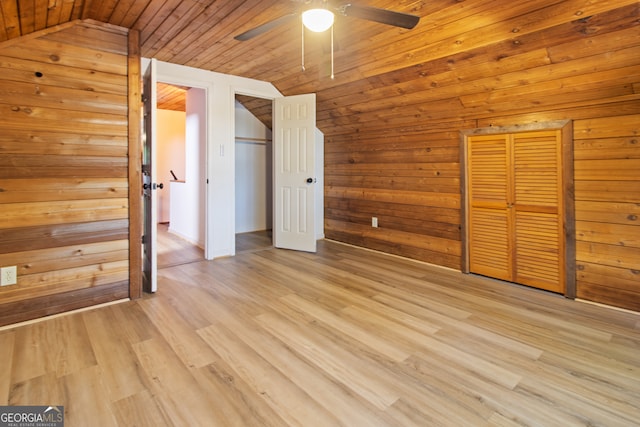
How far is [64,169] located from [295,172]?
2.58 meters

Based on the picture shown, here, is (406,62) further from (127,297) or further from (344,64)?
(127,297)

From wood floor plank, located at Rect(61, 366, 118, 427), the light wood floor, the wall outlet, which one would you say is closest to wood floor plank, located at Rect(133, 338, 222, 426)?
the light wood floor

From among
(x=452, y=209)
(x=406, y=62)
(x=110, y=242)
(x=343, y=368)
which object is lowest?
(x=343, y=368)

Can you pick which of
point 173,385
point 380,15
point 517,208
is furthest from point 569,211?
point 173,385

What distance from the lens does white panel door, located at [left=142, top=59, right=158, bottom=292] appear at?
2918 mm

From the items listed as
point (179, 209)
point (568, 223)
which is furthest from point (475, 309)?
point (179, 209)

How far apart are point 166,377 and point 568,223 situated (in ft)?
10.6

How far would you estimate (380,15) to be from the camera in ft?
5.98

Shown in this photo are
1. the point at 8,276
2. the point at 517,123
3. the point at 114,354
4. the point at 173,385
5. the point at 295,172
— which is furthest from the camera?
the point at 295,172

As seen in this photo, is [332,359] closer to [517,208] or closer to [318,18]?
[318,18]

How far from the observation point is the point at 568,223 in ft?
9.52

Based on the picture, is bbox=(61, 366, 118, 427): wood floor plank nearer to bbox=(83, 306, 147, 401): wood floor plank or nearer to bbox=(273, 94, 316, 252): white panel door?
bbox=(83, 306, 147, 401): wood floor plank

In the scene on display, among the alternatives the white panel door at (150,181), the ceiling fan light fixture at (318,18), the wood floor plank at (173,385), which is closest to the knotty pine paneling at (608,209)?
the ceiling fan light fixture at (318,18)

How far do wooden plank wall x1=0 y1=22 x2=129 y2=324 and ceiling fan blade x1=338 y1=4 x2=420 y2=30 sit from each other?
198cm
